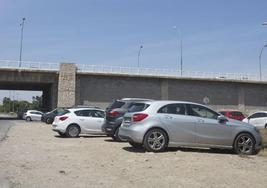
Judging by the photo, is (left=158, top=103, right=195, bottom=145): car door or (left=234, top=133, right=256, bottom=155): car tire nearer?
(left=158, top=103, right=195, bottom=145): car door

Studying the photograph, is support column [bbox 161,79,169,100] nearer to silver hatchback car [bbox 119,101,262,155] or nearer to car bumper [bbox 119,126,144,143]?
silver hatchback car [bbox 119,101,262,155]

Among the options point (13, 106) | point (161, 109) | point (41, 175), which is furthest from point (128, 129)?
point (13, 106)

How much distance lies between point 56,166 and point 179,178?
3152 millimetres

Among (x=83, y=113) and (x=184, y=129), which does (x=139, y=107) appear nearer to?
(x=184, y=129)

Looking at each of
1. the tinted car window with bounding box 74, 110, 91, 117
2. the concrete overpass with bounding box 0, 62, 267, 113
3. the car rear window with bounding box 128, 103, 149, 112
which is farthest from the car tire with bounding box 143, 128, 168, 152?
the concrete overpass with bounding box 0, 62, 267, 113

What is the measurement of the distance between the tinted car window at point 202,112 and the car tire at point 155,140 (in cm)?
122

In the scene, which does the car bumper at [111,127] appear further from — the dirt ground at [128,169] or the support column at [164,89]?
the support column at [164,89]

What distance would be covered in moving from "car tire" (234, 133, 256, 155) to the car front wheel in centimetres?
995

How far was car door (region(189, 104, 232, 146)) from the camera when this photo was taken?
13938 millimetres

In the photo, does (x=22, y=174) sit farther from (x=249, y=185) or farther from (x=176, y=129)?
(x=176, y=129)

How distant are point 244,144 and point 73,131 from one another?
1018 centimetres

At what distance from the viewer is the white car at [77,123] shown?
2212cm

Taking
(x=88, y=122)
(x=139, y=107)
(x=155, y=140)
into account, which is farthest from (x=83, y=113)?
(x=155, y=140)

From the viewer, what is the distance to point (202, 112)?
14.2 m
